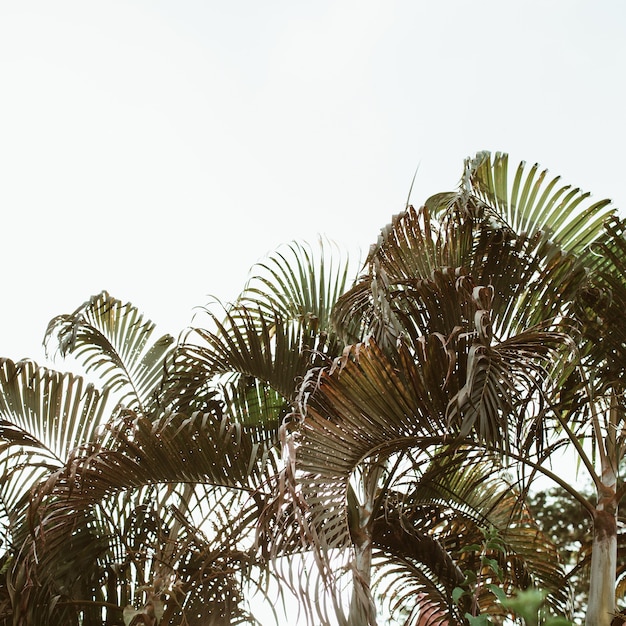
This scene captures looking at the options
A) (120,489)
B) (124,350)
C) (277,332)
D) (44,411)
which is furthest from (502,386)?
(124,350)

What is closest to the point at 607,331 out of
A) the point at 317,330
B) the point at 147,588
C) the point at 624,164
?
the point at 317,330

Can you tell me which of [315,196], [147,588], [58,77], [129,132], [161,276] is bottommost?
[147,588]

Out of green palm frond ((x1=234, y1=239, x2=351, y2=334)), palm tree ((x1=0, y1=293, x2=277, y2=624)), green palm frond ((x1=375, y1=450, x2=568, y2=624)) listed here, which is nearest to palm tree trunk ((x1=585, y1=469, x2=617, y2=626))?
green palm frond ((x1=375, y1=450, x2=568, y2=624))

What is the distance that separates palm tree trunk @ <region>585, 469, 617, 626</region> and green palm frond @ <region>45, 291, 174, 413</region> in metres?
2.07

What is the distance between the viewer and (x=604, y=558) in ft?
6.79

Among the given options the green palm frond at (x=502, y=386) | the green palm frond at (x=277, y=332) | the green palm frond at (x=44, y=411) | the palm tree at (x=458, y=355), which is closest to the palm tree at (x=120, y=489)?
the green palm frond at (x=44, y=411)

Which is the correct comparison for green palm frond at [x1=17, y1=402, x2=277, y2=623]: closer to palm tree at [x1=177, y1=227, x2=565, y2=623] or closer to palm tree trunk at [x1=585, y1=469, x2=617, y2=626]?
palm tree at [x1=177, y1=227, x2=565, y2=623]

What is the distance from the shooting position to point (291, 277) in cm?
336

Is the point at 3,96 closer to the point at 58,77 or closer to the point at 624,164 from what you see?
the point at 58,77

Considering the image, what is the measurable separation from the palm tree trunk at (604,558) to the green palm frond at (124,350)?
207 cm

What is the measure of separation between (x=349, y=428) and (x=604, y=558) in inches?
32.9

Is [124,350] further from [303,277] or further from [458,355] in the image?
[458,355]

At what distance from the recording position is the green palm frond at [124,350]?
3502 mm

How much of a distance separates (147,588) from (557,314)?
1695mm
